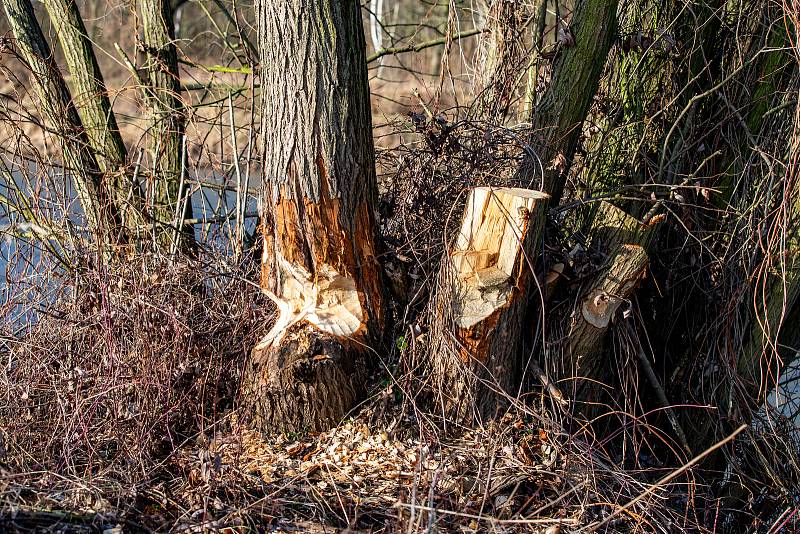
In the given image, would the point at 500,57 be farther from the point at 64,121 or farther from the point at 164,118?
the point at 64,121

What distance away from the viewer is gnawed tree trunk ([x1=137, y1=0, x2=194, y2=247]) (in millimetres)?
4574

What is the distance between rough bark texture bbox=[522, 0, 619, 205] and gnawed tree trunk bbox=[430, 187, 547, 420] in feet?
1.83

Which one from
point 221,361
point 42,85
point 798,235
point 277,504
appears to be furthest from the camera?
point 42,85

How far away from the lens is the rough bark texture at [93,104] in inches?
177

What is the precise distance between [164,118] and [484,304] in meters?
2.63

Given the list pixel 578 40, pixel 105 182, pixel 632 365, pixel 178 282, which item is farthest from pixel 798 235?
pixel 105 182

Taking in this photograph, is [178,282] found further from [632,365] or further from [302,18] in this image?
[632,365]

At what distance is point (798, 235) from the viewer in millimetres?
3596

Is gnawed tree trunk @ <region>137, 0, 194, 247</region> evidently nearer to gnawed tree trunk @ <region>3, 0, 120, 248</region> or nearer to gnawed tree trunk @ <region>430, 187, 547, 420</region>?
gnawed tree trunk @ <region>3, 0, 120, 248</region>

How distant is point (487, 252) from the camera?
10.4ft

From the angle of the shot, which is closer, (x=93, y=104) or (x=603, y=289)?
(x=603, y=289)

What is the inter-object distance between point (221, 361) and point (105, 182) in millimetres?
1510

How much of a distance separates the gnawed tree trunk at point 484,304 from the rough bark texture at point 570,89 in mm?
557

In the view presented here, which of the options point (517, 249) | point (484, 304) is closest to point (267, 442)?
point (484, 304)
